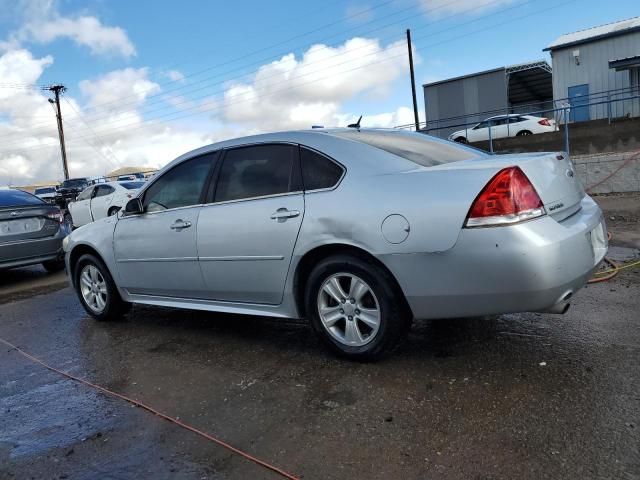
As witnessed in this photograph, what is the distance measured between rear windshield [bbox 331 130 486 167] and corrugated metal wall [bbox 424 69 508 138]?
26.6 metres

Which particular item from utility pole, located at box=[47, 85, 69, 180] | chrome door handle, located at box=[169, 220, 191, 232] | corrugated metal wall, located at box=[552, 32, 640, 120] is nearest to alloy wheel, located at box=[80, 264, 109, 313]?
chrome door handle, located at box=[169, 220, 191, 232]

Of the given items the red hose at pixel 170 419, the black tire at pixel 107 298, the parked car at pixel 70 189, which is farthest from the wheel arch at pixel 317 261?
the parked car at pixel 70 189

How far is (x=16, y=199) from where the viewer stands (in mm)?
8219

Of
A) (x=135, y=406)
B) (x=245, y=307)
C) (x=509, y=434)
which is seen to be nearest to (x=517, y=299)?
(x=509, y=434)

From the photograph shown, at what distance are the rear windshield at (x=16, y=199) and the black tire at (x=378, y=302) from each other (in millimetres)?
6225

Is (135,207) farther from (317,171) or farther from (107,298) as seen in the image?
(317,171)

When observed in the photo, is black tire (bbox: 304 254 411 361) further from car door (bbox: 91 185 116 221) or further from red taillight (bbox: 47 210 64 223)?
car door (bbox: 91 185 116 221)

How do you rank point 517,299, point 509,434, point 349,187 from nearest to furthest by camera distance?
point 509,434 < point 517,299 < point 349,187

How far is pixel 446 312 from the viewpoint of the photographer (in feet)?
10.4

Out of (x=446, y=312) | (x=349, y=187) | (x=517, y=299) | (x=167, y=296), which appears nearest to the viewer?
(x=517, y=299)

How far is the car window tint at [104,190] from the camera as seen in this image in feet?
51.2

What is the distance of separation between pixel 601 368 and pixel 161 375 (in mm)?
2836

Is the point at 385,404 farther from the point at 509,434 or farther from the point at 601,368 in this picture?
the point at 601,368

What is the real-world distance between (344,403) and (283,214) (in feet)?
4.31
